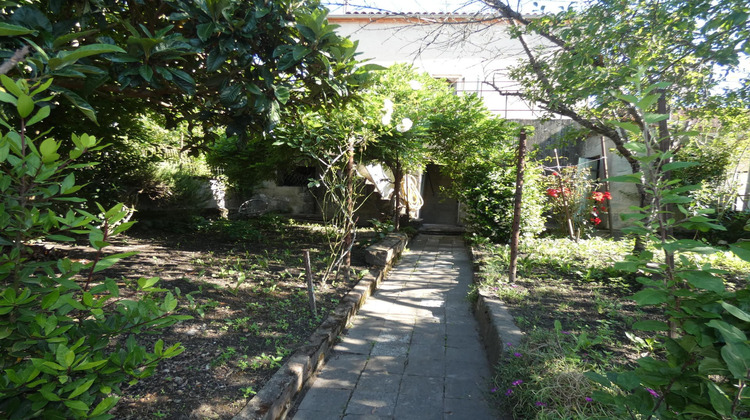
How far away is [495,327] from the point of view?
3.35 meters

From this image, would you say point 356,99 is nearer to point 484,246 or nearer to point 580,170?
point 484,246

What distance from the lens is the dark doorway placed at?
12578 millimetres

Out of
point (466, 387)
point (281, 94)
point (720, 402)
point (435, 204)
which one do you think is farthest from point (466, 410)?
point (435, 204)

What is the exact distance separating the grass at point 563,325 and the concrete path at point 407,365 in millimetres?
330

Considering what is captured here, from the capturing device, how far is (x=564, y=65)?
162 inches

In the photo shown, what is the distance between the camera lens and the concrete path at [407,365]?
259 centimetres

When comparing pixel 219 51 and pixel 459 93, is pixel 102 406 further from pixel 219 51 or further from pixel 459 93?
pixel 459 93

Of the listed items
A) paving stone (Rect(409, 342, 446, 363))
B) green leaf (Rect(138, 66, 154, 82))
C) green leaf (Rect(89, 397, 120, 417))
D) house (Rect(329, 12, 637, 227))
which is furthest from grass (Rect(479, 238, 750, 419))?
house (Rect(329, 12, 637, 227))

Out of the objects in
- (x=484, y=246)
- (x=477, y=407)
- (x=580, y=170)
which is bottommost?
(x=477, y=407)

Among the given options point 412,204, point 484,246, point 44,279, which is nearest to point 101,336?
point 44,279

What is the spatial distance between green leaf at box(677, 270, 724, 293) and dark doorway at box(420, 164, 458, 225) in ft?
37.0

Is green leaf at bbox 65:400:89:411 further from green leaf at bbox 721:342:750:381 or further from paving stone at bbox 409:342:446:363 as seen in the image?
paving stone at bbox 409:342:446:363

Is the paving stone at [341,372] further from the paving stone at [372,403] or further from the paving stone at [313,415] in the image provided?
the paving stone at [313,415]

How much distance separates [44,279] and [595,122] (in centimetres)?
614
